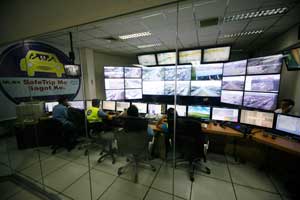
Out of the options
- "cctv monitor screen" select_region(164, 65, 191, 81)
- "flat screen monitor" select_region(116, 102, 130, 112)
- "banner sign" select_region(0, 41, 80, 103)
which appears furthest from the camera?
"cctv monitor screen" select_region(164, 65, 191, 81)

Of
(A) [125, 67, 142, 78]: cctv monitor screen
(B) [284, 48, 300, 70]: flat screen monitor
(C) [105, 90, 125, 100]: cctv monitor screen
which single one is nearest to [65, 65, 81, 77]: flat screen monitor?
(C) [105, 90, 125, 100]: cctv monitor screen

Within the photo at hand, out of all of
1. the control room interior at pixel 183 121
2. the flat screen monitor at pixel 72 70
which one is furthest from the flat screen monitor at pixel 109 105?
the flat screen monitor at pixel 72 70

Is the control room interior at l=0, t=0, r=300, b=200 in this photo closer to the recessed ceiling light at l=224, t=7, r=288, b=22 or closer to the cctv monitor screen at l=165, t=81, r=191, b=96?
the recessed ceiling light at l=224, t=7, r=288, b=22

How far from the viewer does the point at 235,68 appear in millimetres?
3678

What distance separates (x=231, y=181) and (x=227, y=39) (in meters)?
3.83

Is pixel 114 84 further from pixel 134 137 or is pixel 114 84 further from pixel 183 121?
pixel 183 121

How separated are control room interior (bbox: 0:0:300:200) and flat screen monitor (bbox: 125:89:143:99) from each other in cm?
145

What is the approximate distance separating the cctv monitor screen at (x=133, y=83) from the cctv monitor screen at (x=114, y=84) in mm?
207

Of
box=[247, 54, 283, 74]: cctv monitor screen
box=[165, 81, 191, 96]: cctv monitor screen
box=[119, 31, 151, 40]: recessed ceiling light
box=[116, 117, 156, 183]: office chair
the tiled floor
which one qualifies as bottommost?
the tiled floor

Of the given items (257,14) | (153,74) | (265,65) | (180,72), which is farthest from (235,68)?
(153,74)

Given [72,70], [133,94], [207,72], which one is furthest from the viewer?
[133,94]

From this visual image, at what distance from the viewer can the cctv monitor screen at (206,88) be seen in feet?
14.1

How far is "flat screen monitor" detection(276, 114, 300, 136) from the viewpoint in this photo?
6.21 ft

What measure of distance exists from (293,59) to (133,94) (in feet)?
15.1
